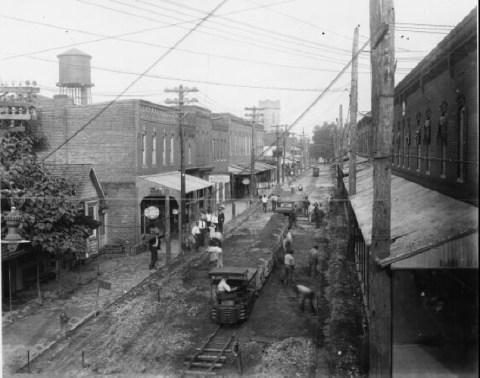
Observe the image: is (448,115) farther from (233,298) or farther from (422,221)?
(233,298)

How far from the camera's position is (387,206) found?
10.4 m

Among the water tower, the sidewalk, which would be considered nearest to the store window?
the sidewalk

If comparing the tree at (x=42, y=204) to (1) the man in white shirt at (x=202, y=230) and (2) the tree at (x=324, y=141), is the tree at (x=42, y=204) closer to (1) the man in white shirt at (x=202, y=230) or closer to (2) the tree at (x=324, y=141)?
(1) the man in white shirt at (x=202, y=230)

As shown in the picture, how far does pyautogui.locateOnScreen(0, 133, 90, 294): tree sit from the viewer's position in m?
17.2

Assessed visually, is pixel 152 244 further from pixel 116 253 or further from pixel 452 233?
pixel 452 233

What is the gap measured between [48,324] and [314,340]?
26.0 ft

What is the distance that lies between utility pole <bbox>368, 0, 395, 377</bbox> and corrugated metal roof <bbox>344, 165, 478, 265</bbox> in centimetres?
48

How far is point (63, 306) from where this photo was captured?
1797 centimetres

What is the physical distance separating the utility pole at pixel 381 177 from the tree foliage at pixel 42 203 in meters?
10.5

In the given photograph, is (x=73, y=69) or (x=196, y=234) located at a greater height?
(x=73, y=69)

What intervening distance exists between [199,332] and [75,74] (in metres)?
30.8

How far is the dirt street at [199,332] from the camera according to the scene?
12.7 meters

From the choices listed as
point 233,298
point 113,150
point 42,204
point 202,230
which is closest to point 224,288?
point 233,298

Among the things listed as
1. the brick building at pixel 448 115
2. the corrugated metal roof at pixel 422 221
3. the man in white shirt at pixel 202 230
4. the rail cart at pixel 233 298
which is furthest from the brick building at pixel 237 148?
the corrugated metal roof at pixel 422 221
